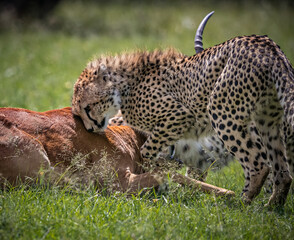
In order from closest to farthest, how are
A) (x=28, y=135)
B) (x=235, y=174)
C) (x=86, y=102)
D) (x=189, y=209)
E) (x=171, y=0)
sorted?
1. (x=189, y=209)
2. (x=28, y=135)
3. (x=86, y=102)
4. (x=235, y=174)
5. (x=171, y=0)

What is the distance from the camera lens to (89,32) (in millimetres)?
15461

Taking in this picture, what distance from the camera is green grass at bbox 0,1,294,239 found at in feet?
10.8

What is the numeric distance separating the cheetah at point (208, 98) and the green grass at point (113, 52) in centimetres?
49

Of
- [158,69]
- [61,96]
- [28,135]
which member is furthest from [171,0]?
[28,135]

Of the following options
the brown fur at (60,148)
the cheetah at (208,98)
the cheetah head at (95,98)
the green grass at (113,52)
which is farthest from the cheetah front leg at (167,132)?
the green grass at (113,52)

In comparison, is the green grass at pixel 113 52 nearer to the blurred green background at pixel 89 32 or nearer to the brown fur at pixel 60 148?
the blurred green background at pixel 89 32

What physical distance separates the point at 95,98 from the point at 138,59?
0.86 meters

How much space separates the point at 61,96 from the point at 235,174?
4.10 meters

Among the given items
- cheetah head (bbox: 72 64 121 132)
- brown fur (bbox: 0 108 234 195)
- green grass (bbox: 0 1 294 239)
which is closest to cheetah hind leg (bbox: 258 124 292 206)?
green grass (bbox: 0 1 294 239)

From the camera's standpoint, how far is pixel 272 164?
4.60 metres

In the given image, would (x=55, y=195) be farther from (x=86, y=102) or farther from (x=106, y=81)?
(x=106, y=81)

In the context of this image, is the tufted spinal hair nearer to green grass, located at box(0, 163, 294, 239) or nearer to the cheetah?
the cheetah

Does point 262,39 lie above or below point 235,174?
above

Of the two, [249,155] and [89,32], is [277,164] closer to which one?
[249,155]
